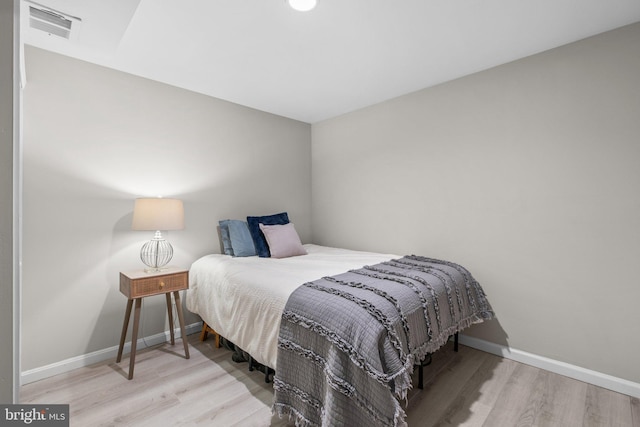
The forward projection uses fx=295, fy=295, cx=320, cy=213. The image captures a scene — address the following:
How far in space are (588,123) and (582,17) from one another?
70 cm

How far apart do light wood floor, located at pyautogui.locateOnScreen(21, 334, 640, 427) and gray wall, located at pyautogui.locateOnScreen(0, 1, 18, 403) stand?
3.95 feet

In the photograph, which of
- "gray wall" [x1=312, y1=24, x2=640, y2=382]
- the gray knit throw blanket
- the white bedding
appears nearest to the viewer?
the gray knit throw blanket

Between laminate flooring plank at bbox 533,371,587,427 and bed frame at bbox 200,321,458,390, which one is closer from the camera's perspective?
laminate flooring plank at bbox 533,371,587,427

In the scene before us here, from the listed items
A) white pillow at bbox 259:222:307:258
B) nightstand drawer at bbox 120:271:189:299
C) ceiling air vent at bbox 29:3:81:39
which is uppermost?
ceiling air vent at bbox 29:3:81:39

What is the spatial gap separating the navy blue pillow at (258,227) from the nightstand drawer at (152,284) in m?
0.82

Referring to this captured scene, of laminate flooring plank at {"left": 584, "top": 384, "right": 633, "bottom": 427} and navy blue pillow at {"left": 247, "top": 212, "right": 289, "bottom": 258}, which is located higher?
navy blue pillow at {"left": 247, "top": 212, "right": 289, "bottom": 258}

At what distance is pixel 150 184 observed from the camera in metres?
2.78

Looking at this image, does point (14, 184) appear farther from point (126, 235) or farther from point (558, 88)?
point (558, 88)

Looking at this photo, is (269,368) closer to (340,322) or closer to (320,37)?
(340,322)

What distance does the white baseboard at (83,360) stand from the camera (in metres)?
2.19

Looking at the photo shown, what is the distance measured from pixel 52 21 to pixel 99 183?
1.17 m

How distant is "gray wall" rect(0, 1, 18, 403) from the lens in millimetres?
846

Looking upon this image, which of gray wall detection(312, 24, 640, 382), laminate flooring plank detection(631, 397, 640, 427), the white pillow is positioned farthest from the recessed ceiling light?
laminate flooring plank detection(631, 397, 640, 427)

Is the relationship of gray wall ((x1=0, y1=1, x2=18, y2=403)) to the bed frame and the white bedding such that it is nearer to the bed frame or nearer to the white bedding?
the white bedding
